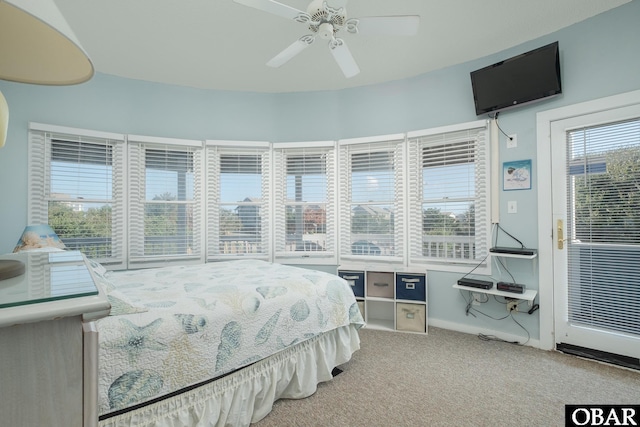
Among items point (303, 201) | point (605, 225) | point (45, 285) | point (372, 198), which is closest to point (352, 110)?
point (372, 198)

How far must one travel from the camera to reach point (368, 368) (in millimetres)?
2357

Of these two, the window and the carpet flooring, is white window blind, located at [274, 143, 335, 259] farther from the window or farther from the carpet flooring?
the carpet flooring

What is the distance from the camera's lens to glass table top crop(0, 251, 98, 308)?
52 cm

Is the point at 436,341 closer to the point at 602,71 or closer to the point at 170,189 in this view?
the point at 602,71

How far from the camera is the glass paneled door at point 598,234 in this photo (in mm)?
2354

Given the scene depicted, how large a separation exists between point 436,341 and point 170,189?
344 centimetres

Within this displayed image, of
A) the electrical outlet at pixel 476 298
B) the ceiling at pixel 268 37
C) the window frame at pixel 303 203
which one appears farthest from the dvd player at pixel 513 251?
the ceiling at pixel 268 37

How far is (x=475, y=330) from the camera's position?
3.08m

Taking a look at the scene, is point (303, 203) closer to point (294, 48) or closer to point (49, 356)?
point (294, 48)

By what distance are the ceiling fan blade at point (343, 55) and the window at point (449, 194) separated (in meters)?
1.32

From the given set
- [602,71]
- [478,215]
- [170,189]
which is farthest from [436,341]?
[170,189]

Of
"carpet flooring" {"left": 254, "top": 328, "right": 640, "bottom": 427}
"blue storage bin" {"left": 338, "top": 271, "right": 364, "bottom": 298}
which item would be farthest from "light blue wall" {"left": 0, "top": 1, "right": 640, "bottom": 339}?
"blue storage bin" {"left": 338, "top": 271, "right": 364, "bottom": 298}

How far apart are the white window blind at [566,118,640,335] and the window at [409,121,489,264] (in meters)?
0.72

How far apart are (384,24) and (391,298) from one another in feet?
8.58
